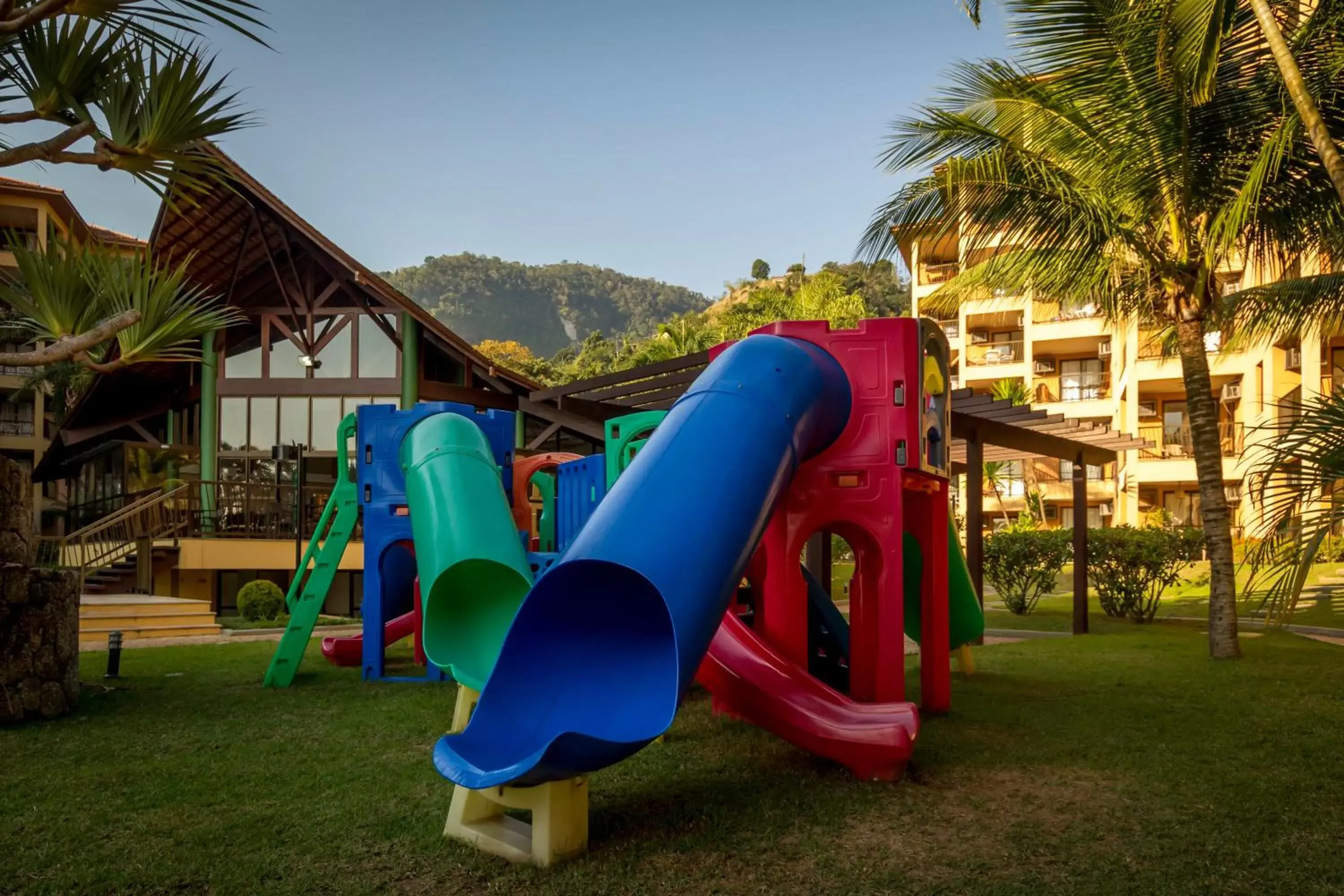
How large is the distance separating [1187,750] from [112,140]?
263 inches

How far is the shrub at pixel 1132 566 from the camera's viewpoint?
15.4 metres

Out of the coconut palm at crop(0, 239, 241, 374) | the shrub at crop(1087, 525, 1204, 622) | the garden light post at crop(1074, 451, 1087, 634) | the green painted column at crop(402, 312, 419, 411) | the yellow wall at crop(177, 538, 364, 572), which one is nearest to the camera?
the coconut palm at crop(0, 239, 241, 374)

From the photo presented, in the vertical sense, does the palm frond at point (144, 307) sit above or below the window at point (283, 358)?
below

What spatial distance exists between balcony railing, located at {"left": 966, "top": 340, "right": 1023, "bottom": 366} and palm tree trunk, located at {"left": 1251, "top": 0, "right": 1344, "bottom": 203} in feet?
119

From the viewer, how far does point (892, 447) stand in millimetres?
6062

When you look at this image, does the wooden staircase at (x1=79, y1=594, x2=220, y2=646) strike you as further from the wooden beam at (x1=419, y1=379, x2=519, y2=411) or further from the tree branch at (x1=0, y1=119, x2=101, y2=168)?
the tree branch at (x1=0, y1=119, x2=101, y2=168)

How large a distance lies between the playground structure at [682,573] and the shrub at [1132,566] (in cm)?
760

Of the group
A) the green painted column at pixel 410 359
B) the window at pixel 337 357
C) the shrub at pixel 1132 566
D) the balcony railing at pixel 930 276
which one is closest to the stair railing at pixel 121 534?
the window at pixel 337 357

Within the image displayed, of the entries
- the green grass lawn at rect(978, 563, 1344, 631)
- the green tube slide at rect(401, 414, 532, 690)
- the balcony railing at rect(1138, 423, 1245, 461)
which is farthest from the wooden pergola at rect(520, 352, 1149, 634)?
the balcony railing at rect(1138, 423, 1245, 461)

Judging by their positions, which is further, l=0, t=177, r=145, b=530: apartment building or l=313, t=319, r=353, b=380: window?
l=0, t=177, r=145, b=530: apartment building

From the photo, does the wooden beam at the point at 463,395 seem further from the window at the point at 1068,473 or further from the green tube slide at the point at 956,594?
the window at the point at 1068,473

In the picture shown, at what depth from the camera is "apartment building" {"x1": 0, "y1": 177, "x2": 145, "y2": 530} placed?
32312mm

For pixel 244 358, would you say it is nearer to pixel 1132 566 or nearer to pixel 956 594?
pixel 1132 566

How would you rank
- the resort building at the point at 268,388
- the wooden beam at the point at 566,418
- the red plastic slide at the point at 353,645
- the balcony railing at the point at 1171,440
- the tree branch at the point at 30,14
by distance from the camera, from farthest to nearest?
the balcony railing at the point at 1171,440 < the resort building at the point at 268,388 < the wooden beam at the point at 566,418 < the red plastic slide at the point at 353,645 < the tree branch at the point at 30,14
